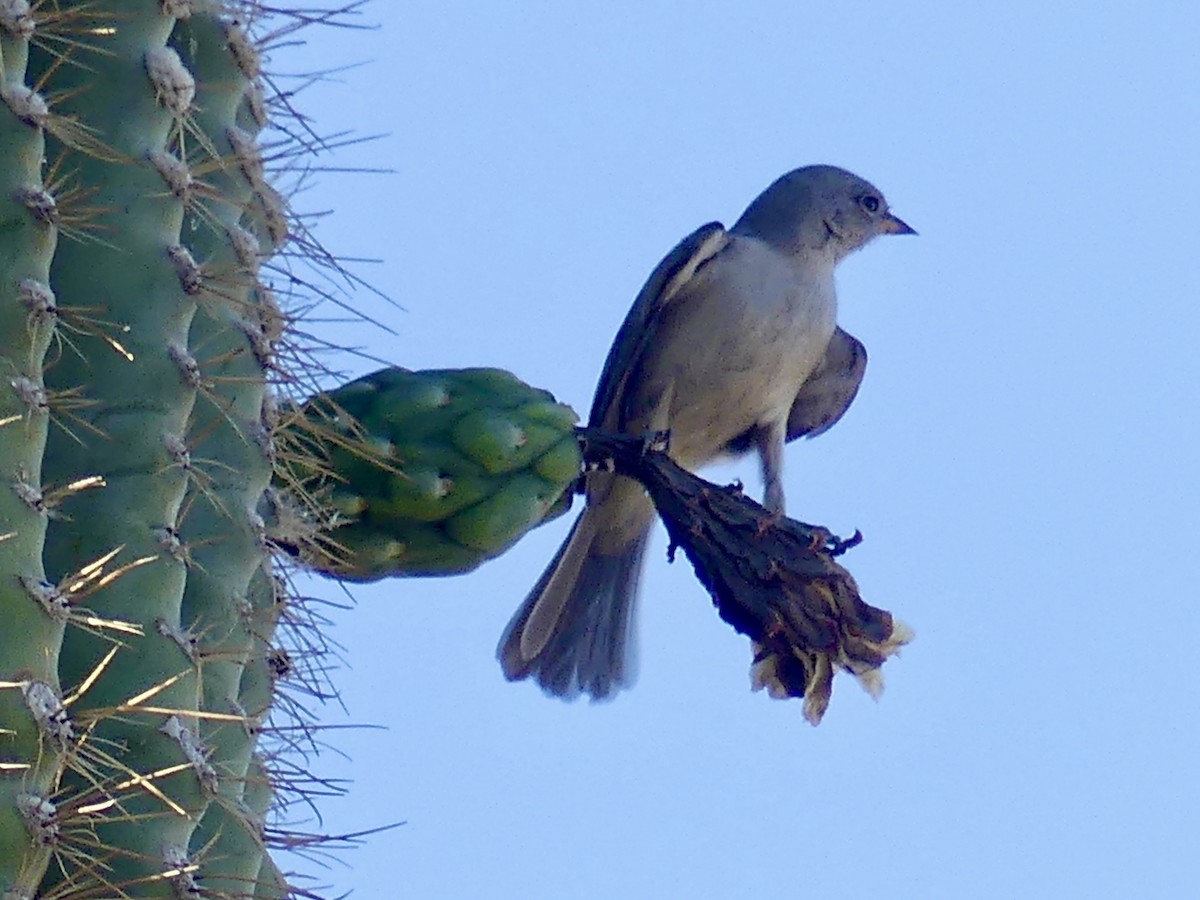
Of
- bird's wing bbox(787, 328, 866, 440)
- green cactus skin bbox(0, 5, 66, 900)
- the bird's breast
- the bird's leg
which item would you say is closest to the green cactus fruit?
green cactus skin bbox(0, 5, 66, 900)

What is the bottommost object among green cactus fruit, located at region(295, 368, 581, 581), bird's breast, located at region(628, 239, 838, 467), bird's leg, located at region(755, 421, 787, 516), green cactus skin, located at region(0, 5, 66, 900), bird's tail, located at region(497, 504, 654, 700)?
green cactus skin, located at region(0, 5, 66, 900)

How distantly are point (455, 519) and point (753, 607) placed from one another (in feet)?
2.08

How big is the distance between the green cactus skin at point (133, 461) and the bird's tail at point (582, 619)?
3.33 m

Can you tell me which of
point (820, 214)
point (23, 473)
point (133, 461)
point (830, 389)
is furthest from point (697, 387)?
point (23, 473)

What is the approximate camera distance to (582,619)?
6.25 meters

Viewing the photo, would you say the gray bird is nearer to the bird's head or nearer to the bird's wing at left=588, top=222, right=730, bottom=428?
the bird's wing at left=588, top=222, right=730, bottom=428

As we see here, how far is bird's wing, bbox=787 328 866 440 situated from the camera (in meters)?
6.71

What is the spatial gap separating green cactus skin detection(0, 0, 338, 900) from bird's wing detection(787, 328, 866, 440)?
4.18m

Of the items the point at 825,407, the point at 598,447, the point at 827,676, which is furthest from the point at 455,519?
the point at 825,407

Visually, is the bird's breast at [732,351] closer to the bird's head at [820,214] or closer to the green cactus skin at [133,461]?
the bird's head at [820,214]

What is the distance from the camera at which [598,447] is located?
12.1ft

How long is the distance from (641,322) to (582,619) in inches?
40.6

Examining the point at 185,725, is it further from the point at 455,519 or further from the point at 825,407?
the point at 825,407

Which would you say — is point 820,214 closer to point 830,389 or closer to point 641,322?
point 830,389
